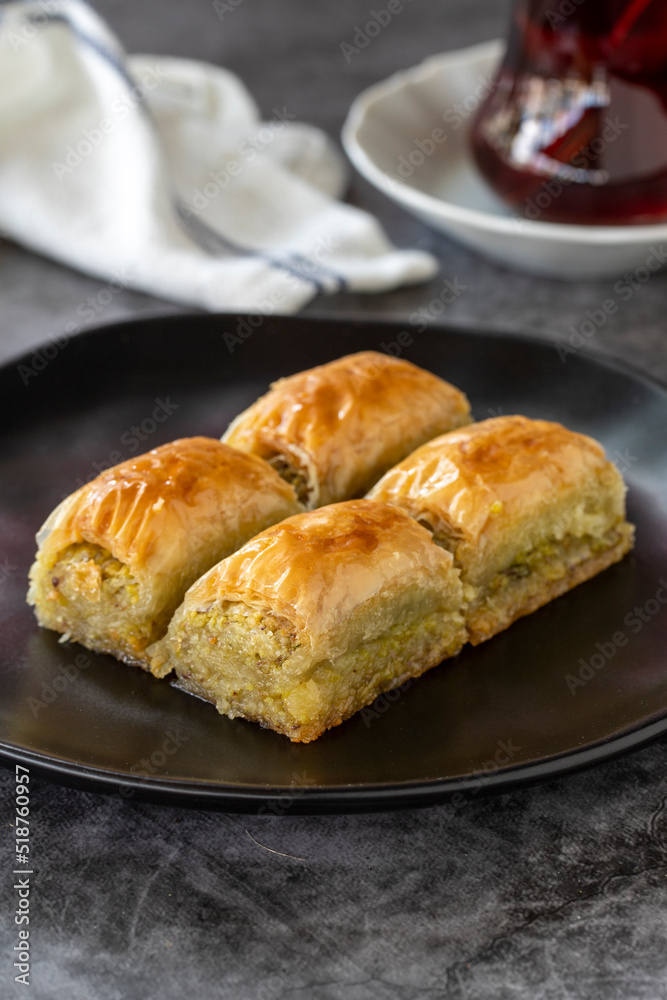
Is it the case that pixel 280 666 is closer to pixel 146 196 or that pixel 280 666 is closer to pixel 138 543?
pixel 138 543

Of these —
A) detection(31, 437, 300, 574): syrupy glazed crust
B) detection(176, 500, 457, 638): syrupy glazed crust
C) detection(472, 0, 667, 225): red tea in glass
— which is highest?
detection(472, 0, 667, 225): red tea in glass

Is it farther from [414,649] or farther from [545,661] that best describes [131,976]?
[545,661]

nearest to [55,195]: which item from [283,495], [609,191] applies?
[609,191]

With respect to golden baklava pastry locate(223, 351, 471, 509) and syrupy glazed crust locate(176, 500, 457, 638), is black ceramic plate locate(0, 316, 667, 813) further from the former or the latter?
golden baklava pastry locate(223, 351, 471, 509)

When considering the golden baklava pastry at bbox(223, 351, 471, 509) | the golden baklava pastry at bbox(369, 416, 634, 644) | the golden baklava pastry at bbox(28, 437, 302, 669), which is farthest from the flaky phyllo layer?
the golden baklava pastry at bbox(223, 351, 471, 509)

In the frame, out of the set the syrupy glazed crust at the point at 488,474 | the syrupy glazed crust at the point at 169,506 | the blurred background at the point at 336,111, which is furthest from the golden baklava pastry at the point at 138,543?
the blurred background at the point at 336,111

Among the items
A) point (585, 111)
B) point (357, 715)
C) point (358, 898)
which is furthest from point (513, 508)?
point (585, 111)
